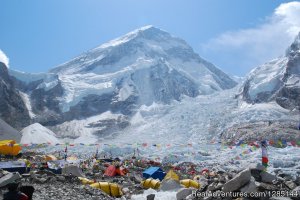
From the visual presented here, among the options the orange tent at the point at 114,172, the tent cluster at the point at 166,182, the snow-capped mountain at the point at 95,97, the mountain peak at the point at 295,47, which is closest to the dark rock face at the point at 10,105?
the snow-capped mountain at the point at 95,97

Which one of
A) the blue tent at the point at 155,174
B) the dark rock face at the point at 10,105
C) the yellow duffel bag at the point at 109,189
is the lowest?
the blue tent at the point at 155,174

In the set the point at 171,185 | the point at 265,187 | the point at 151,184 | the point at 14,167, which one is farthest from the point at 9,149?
the point at 265,187

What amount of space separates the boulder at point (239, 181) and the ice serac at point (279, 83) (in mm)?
127028

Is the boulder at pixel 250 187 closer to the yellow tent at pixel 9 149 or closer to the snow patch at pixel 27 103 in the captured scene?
the yellow tent at pixel 9 149

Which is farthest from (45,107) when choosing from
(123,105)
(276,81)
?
(276,81)

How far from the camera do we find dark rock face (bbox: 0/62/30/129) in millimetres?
142875

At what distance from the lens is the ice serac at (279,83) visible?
137 metres

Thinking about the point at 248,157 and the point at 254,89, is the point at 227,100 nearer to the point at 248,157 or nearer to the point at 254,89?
the point at 254,89

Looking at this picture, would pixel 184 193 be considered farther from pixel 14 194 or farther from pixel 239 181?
pixel 14 194

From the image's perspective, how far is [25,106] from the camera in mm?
160125

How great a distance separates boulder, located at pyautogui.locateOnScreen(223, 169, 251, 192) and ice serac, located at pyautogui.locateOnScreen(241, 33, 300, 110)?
12703 cm

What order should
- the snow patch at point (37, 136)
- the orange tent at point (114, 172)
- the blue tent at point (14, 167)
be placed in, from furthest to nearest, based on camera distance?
the snow patch at point (37, 136)
the orange tent at point (114, 172)
the blue tent at point (14, 167)

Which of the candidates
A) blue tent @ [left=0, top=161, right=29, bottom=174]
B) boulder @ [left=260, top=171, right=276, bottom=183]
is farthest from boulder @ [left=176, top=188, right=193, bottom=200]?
blue tent @ [left=0, top=161, right=29, bottom=174]

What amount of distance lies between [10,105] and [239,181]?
148m
